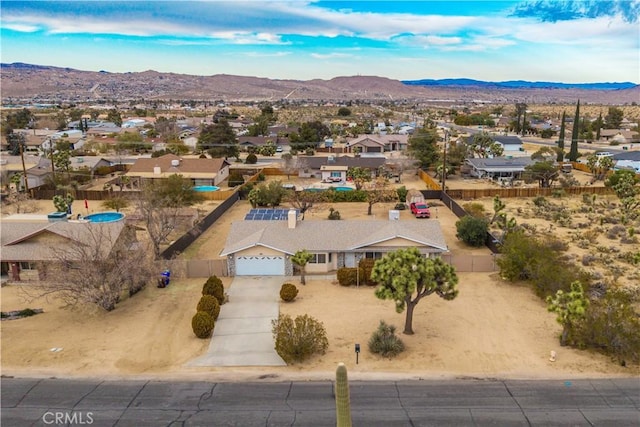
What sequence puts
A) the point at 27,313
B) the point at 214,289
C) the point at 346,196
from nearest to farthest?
1. the point at 27,313
2. the point at 214,289
3. the point at 346,196

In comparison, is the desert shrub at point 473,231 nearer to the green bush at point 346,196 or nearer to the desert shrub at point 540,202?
the desert shrub at point 540,202

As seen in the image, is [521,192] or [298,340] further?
[521,192]

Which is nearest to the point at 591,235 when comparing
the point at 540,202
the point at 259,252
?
the point at 540,202

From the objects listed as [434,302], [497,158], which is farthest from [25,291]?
[497,158]

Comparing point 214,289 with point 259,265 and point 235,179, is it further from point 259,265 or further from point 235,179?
point 235,179

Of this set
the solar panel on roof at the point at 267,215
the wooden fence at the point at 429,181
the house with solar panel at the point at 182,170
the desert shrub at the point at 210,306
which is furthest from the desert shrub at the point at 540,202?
the desert shrub at the point at 210,306

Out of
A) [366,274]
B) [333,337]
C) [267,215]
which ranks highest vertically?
[267,215]
